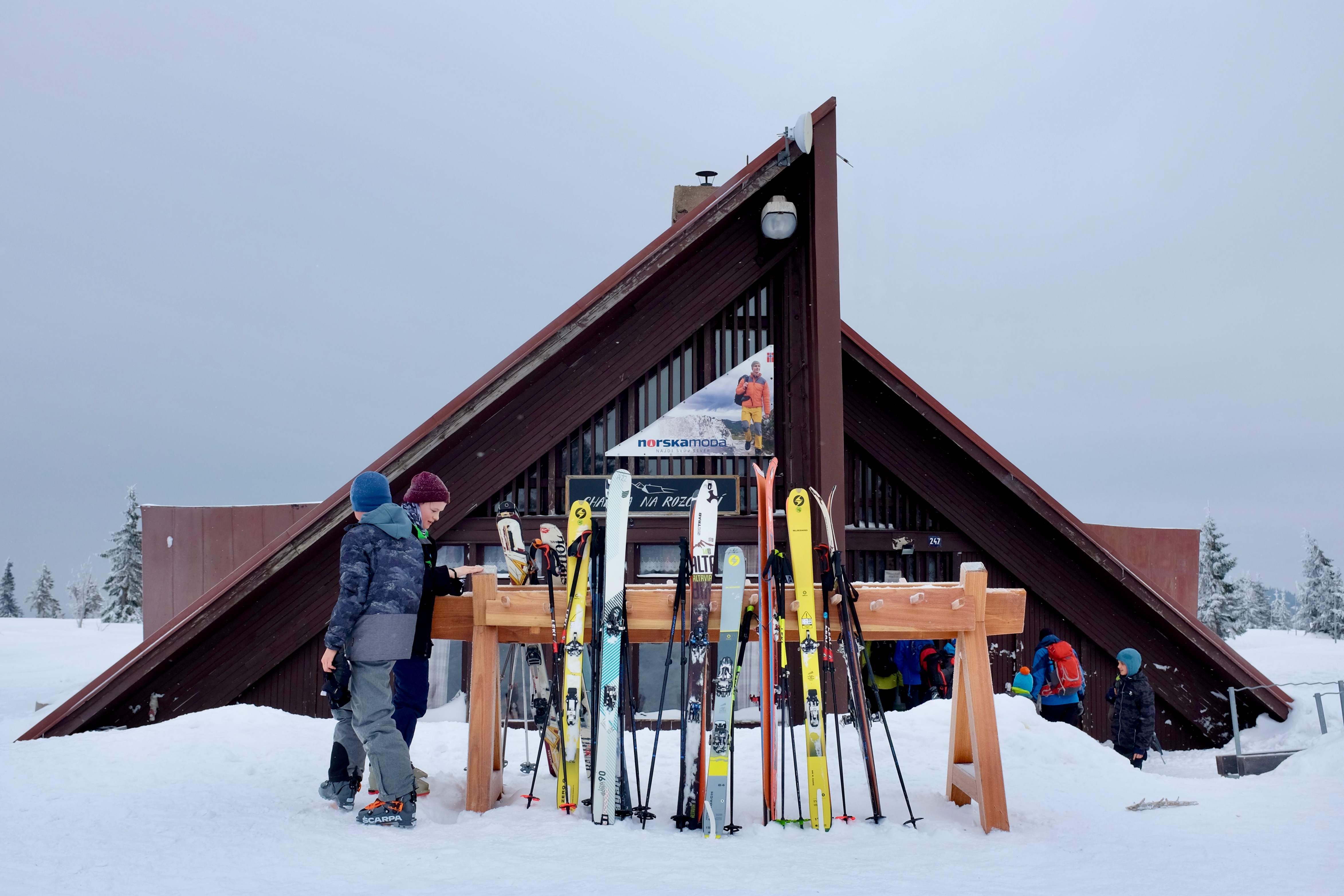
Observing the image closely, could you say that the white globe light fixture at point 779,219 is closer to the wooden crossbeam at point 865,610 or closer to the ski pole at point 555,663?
the ski pole at point 555,663

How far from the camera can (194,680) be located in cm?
797

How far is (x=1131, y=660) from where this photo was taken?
28.0 feet

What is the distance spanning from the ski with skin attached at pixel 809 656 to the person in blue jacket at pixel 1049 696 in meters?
4.92

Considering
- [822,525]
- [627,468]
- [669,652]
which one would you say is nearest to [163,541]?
[627,468]

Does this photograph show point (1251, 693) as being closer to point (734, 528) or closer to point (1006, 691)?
point (1006, 691)

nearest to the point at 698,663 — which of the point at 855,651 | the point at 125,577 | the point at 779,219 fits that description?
the point at 855,651

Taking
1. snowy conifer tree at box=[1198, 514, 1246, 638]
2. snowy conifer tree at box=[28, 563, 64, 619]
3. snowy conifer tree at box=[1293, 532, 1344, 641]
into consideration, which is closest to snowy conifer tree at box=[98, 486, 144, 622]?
snowy conifer tree at box=[28, 563, 64, 619]

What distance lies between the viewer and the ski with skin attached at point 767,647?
160 inches

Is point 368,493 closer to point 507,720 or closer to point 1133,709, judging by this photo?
point 507,720

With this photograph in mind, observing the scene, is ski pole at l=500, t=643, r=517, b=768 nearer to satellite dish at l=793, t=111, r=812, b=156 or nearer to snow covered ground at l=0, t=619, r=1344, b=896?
snow covered ground at l=0, t=619, r=1344, b=896

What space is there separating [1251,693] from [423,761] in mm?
9150

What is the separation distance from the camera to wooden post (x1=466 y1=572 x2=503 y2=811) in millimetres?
4234

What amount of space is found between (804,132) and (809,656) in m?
5.77

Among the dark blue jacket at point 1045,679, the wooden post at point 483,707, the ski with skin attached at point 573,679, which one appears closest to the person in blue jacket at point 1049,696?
the dark blue jacket at point 1045,679
